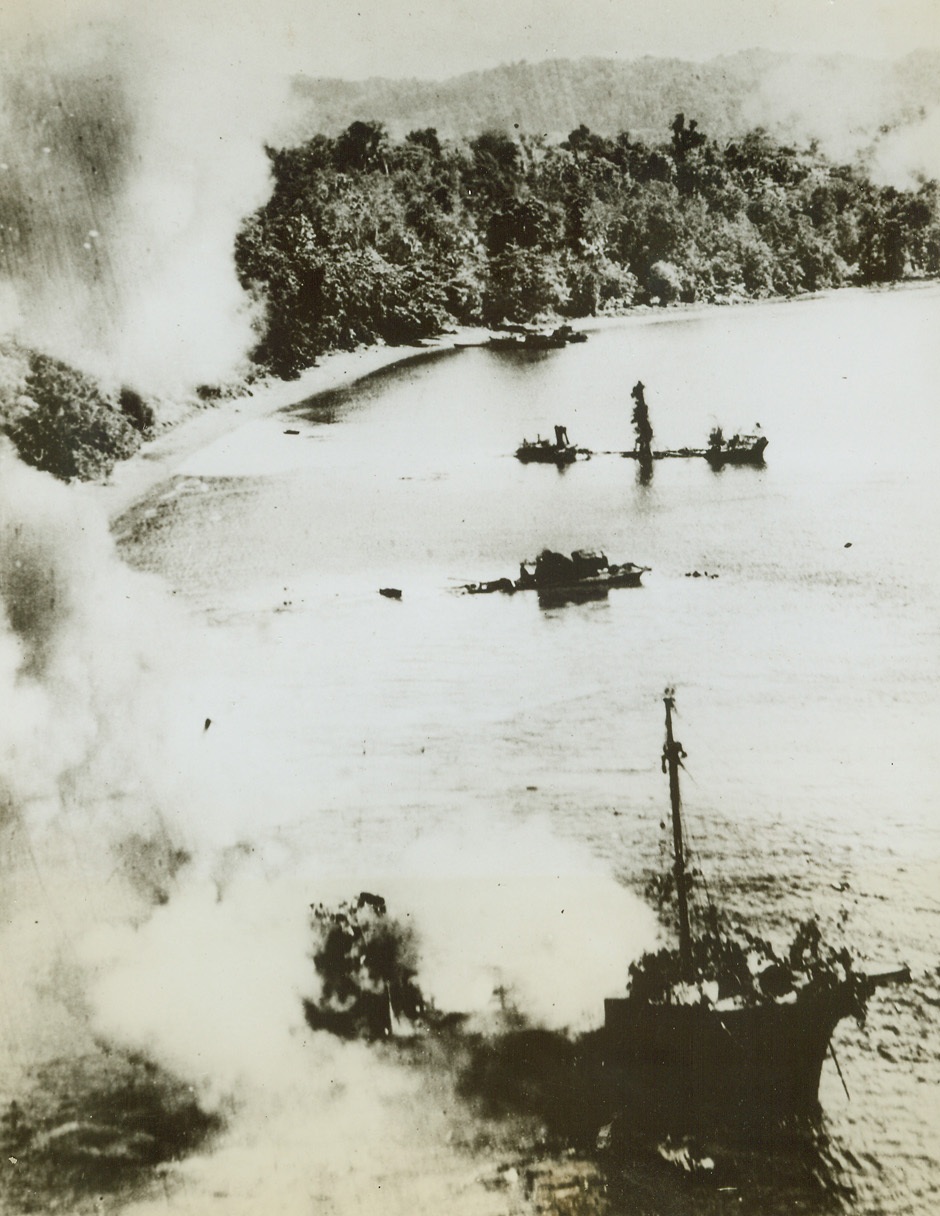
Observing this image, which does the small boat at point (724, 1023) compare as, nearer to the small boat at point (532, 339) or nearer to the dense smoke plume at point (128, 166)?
the small boat at point (532, 339)

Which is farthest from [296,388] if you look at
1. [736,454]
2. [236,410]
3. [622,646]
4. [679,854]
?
[679,854]

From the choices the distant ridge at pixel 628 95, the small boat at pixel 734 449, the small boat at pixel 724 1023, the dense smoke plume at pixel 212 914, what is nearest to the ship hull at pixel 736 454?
the small boat at pixel 734 449

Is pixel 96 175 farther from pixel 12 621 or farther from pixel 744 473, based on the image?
pixel 744 473

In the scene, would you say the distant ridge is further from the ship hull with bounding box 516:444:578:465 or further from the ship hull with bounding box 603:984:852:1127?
Result: the ship hull with bounding box 603:984:852:1127

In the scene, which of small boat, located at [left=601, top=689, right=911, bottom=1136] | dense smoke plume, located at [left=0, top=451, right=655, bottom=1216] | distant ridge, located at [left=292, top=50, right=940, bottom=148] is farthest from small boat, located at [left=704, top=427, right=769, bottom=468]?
dense smoke plume, located at [left=0, top=451, right=655, bottom=1216]

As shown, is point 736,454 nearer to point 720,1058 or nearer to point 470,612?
point 470,612
